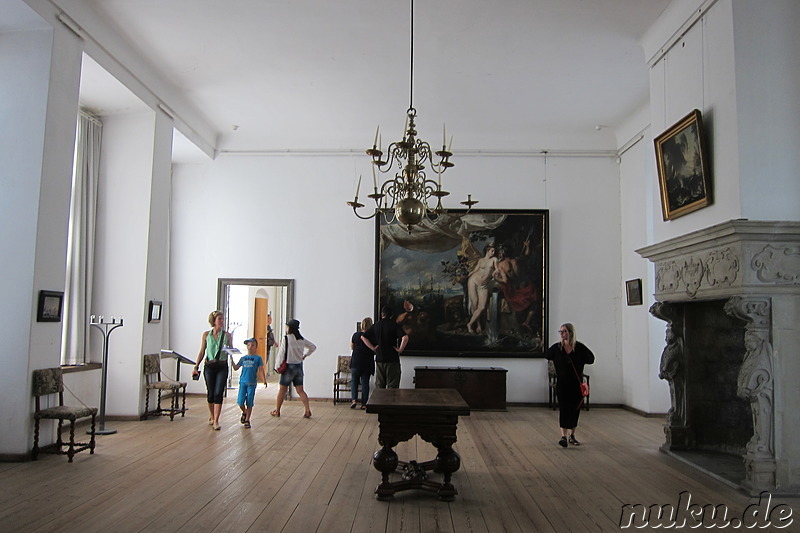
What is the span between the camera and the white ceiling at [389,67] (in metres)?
7.20

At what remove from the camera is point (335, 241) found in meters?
11.7

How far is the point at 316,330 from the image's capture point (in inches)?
454

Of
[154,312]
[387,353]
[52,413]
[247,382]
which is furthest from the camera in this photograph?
[387,353]

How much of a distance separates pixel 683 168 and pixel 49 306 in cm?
736

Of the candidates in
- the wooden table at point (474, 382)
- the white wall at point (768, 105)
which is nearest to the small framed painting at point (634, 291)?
the wooden table at point (474, 382)

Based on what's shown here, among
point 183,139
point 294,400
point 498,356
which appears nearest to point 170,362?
point 294,400

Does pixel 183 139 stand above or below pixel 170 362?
above

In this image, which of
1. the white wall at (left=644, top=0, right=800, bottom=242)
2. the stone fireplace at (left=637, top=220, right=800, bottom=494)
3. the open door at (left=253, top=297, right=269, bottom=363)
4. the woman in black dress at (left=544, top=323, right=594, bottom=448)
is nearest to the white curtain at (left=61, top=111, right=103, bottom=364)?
the open door at (left=253, top=297, right=269, bottom=363)

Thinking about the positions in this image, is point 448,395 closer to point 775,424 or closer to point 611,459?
point 611,459

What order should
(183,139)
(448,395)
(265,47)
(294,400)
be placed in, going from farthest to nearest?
(294,400) < (183,139) < (265,47) < (448,395)

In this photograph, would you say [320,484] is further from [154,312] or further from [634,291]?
[634,291]

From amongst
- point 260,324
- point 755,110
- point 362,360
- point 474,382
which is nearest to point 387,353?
point 362,360

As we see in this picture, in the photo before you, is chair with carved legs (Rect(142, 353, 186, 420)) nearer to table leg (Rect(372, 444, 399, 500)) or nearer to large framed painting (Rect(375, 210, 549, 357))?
large framed painting (Rect(375, 210, 549, 357))

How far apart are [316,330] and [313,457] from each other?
499 centimetres
